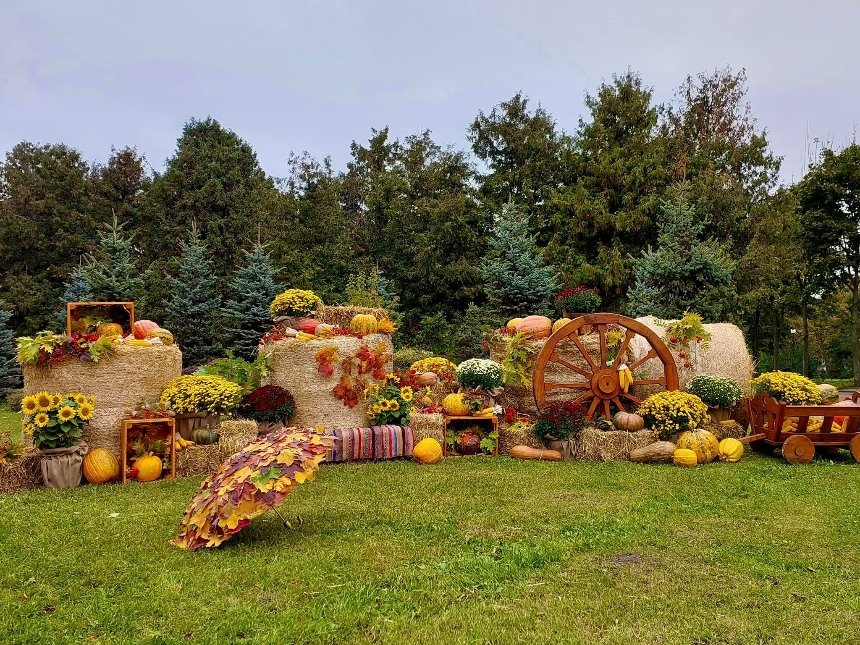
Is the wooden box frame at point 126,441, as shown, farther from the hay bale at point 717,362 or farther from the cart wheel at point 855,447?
the cart wheel at point 855,447

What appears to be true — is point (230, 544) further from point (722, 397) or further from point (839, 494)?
point (722, 397)

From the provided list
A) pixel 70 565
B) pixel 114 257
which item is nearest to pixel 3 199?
pixel 114 257

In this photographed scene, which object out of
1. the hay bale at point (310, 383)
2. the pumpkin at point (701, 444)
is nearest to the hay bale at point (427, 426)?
the hay bale at point (310, 383)

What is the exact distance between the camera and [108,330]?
745 cm

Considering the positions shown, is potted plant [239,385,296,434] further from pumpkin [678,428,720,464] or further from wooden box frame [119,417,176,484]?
pumpkin [678,428,720,464]

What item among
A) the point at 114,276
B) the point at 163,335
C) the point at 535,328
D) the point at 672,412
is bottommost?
the point at 672,412

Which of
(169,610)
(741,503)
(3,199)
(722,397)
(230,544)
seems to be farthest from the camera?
(3,199)

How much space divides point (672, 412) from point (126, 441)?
246 inches

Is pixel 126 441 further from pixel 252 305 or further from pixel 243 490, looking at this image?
pixel 252 305

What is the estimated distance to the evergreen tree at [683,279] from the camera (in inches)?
599

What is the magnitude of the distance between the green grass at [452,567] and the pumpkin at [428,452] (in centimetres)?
130

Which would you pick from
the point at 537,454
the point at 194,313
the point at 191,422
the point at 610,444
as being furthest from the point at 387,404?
the point at 194,313

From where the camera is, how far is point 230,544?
15.0 feet

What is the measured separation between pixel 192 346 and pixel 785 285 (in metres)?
20.1
